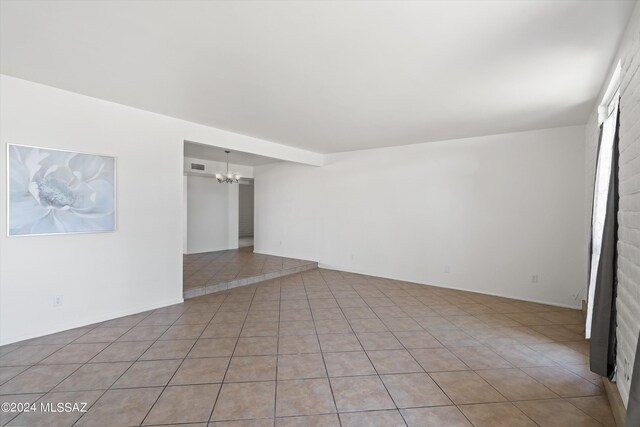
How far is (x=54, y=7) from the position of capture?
1728mm

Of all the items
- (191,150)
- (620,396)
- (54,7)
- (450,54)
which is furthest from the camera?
(191,150)

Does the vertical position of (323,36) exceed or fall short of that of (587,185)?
it exceeds it

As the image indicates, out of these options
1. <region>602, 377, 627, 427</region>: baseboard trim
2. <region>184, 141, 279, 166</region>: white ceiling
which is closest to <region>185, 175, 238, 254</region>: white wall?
<region>184, 141, 279, 166</region>: white ceiling

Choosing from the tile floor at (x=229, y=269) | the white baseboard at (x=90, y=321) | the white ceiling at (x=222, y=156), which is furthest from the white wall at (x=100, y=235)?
the white ceiling at (x=222, y=156)

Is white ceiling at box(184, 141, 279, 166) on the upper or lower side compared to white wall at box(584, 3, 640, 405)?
upper

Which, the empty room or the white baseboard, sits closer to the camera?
the empty room

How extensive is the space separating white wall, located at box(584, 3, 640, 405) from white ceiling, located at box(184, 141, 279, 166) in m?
5.13

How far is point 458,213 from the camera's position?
4969 millimetres

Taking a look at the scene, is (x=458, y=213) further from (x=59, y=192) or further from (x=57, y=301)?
(x=57, y=301)

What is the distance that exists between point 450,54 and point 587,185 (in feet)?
10.5

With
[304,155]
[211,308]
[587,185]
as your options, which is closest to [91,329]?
[211,308]

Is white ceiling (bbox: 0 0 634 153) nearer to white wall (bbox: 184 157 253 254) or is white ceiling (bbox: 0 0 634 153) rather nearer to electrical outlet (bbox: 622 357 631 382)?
electrical outlet (bbox: 622 357 631 382)

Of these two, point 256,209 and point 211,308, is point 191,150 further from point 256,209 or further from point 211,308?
point 211,308

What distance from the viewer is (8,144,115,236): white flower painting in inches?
111
